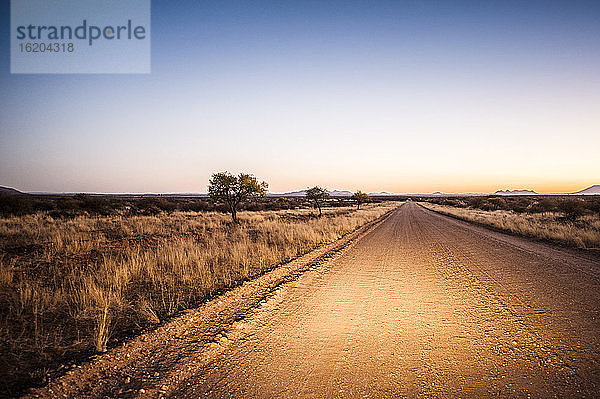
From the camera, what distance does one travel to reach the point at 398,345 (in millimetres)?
4273

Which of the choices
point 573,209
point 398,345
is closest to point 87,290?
point 398,345

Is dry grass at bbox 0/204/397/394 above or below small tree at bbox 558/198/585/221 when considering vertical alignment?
below

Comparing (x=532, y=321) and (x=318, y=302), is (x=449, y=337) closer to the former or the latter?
(x=532, y=321)

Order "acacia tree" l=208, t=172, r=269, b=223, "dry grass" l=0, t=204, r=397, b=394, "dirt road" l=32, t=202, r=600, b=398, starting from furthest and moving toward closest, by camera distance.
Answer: "acacia tree" l=208, t=172, r=269, b=223
"dry grass" l=0, t=204, r=397, b=394
"dirt road" l=32, t=202, r=600, b=398

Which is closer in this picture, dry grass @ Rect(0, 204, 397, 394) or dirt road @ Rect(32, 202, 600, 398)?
dirt road @ Rect(32, 202, 600, 398)

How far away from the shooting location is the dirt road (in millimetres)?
3295

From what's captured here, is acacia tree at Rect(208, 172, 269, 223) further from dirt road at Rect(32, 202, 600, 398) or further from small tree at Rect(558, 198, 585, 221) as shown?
small tree at Rect(558, 198, 585, 221)

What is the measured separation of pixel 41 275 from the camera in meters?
7.58

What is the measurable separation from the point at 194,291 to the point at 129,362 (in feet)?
9.77

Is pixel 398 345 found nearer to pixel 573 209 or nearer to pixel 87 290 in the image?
pixel 87 290

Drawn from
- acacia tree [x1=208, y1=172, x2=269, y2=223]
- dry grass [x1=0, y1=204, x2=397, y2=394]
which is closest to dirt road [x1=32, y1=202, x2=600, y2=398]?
dry grass [x1=0, y1=204, x2=397, y2=394]

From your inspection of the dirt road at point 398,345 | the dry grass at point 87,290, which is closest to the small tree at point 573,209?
the dirt road at point 398,345

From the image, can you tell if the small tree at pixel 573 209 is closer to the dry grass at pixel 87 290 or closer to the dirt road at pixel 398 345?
the dirt road at pixel 398 345

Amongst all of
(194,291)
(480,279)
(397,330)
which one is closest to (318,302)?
(397,330)
